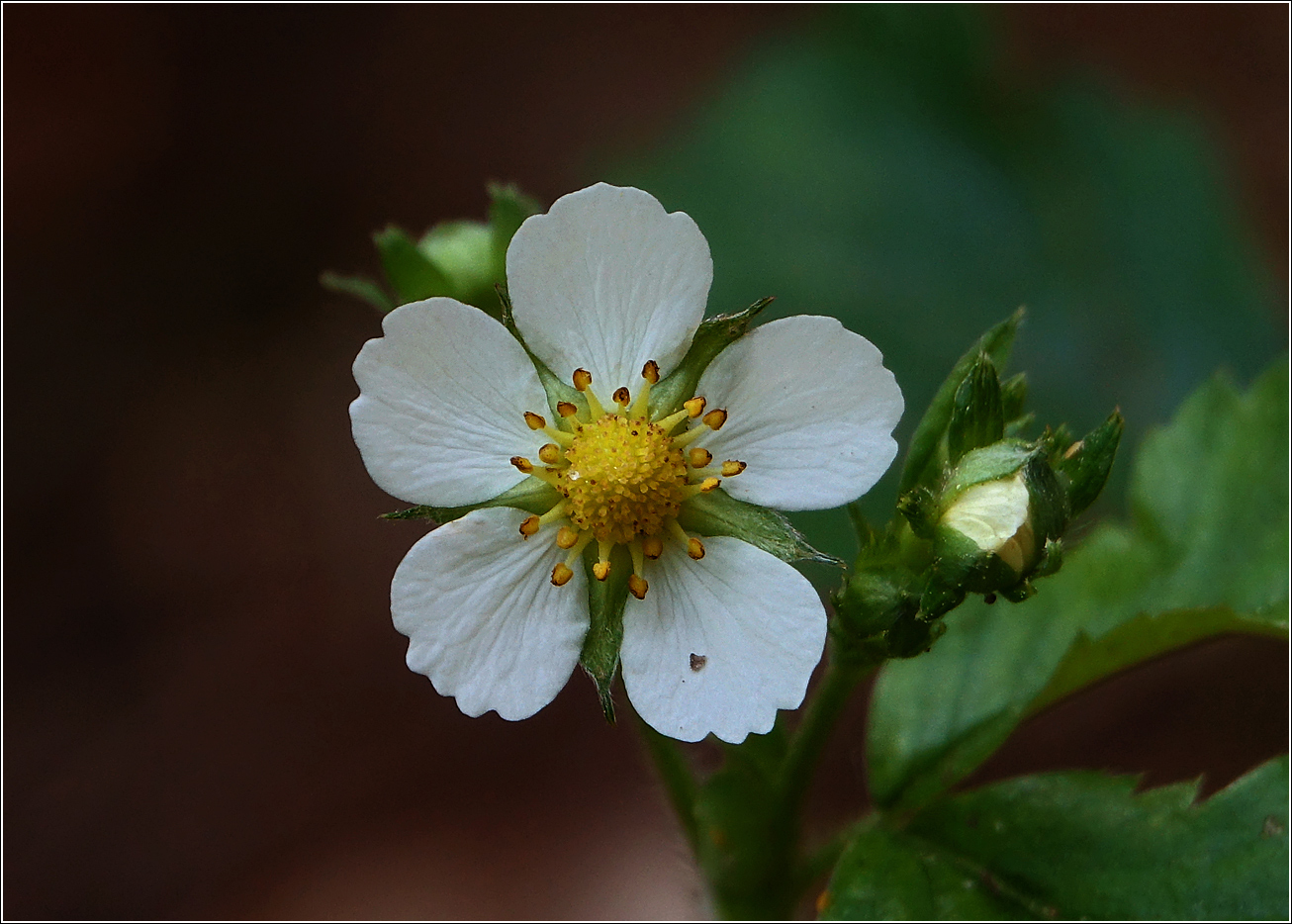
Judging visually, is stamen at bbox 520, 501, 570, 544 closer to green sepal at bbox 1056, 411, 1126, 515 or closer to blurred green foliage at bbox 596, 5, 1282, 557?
green sepal at bbox 1056, 411, 1126, 515

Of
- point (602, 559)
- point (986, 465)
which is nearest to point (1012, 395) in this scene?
point (986, 465)

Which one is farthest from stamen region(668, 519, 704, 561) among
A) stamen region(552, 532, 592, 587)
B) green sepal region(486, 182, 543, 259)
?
green sepal region(486, 182, 543, 259)

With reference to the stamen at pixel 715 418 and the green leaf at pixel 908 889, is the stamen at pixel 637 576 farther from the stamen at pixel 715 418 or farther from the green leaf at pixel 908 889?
the green leaf at pixel 908 889

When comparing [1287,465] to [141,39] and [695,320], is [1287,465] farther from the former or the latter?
[141,39]

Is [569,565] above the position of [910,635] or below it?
above

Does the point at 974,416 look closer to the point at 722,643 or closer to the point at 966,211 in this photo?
the point at 722,643

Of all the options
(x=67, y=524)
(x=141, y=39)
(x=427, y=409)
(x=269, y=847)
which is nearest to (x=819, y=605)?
(x=427, y=409)
